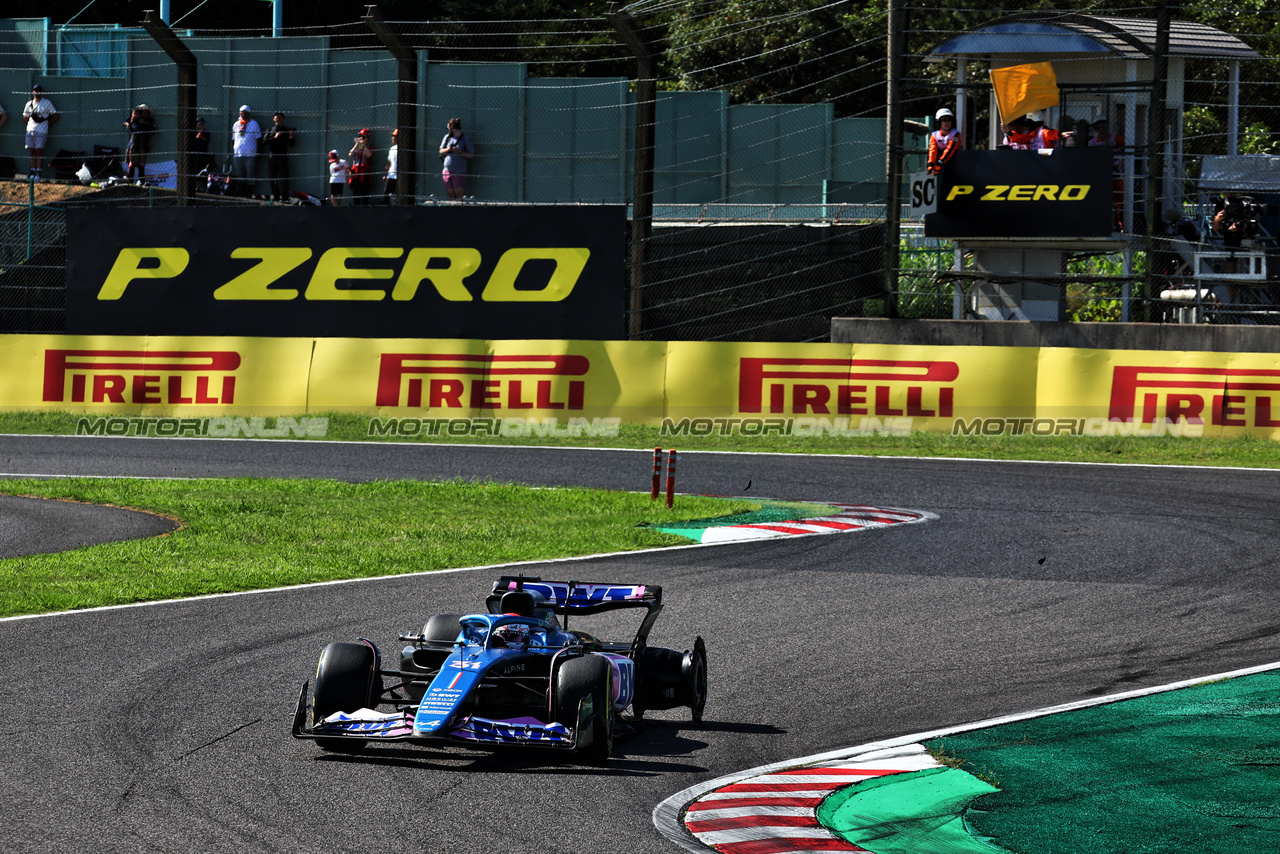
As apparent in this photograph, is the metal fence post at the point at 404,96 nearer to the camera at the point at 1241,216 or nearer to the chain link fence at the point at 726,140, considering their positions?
the chain link fence at the point at 726,140

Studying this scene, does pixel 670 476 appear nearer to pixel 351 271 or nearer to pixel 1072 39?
pixel 351 271

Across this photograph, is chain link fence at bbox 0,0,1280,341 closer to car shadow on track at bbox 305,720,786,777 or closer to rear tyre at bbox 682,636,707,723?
rear tyre at bbox 682,636,707,723

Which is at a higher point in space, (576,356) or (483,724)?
(576,356)

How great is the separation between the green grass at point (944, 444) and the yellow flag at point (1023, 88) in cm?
472

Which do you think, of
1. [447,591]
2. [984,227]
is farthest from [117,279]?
[447,591]

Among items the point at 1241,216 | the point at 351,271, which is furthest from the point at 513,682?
the point at 1241,216

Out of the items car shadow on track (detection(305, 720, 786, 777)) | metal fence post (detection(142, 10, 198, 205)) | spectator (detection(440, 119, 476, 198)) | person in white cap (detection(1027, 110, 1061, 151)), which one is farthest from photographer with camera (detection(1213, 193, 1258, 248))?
car shadow on track (detection(305, 720, 786, 777))

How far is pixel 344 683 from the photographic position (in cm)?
663

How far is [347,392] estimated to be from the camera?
68.9ft

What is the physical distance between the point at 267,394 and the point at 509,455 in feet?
15.0

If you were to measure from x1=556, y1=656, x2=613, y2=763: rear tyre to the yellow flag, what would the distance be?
636 inches

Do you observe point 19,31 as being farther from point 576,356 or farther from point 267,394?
point 576,356

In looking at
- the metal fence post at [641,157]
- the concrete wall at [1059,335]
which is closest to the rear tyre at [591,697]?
the metal fence post at [641,157]

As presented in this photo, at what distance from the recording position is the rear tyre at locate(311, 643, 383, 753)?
6566 millimetres
